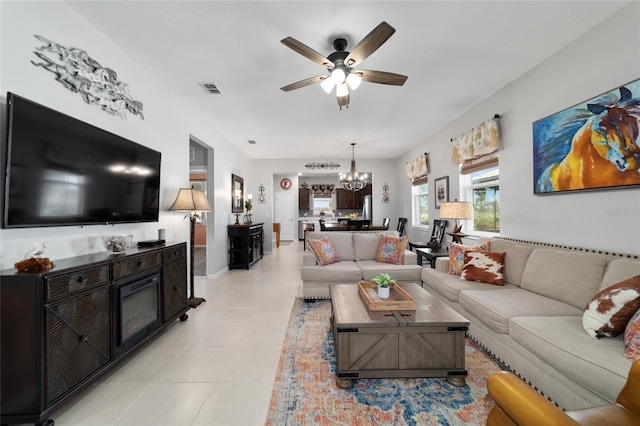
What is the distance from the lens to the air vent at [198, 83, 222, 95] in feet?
10.5

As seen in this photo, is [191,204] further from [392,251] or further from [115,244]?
[392,251]

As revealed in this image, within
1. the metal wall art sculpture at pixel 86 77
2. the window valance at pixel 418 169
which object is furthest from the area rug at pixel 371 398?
the window valance at pixel 418 169

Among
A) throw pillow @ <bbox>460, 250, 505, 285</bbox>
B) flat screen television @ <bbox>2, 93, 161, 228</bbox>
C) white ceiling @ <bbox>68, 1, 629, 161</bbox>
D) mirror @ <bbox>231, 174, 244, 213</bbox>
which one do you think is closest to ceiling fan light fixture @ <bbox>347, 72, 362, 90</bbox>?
white ceiling @ <bbox>68, 1, 629, 161</bbox>

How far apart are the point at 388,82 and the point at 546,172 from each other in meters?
1.89

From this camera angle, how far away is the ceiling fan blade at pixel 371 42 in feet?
5.85

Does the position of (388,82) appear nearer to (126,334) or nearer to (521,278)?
(521,278)

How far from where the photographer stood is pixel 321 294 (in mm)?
3486

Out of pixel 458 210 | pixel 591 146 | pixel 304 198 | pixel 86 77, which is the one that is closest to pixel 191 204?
pixel 86 77

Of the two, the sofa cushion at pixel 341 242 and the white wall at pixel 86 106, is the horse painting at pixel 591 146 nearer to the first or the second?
the sofa cushion at pixel 341 242

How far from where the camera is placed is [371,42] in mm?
1932

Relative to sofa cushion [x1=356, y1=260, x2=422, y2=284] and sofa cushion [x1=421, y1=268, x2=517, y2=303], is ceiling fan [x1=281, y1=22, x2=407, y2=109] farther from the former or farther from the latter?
sofa cushion [x1=356, y1=260, x2=422, y2=284]

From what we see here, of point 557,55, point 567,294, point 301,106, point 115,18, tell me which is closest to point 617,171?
point 567,294

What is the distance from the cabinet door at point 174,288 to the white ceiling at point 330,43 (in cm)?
187

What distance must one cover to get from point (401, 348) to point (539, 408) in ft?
3.62
